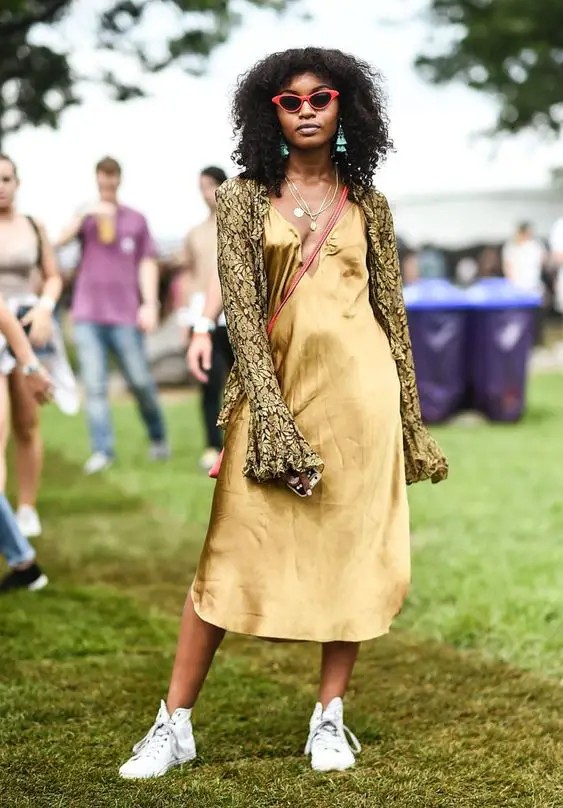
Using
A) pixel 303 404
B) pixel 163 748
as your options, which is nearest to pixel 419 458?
pixel 303 404

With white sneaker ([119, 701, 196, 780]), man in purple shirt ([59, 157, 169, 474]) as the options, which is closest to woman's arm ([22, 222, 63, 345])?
man in purple shirt ([59, 157, 169, 474])

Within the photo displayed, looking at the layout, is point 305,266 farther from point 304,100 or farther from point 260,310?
point 304,100

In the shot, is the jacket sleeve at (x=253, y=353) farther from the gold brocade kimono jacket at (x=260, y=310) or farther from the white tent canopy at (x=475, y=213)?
the white tent canopy at (x=475, y=213)

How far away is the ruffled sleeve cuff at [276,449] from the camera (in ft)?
11.3

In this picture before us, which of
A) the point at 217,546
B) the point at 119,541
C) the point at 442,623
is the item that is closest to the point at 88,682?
the point at 217,546

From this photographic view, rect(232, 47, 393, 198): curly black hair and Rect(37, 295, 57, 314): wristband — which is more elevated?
Rect(232, 47, 393, 198): curly black hair

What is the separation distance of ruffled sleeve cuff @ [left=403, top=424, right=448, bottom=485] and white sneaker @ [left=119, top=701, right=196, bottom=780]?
97 cm

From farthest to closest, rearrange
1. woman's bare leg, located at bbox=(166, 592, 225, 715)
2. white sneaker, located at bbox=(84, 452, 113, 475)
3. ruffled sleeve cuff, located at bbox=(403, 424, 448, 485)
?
1. white sneaker, located at bbox=(84, 452, 113, 475)
2. ruffled sleeve cuff, located at bbox=(403, 424, 448, 485)
3. woman's bare leg, located at bbox=(166, 592, 225, 715)

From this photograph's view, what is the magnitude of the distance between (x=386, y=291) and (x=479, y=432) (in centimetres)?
814

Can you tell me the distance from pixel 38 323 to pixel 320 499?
3203mm

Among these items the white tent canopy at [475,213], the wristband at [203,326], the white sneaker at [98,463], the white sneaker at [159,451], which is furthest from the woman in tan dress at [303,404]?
the white tent canopy at [475,213]

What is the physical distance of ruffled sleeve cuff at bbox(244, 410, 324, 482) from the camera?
3.44m

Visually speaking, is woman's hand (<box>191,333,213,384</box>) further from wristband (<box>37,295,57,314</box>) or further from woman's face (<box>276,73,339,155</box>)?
wristband (<box>37,295,57,314</box>)

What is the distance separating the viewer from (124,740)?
3873 millimetres
